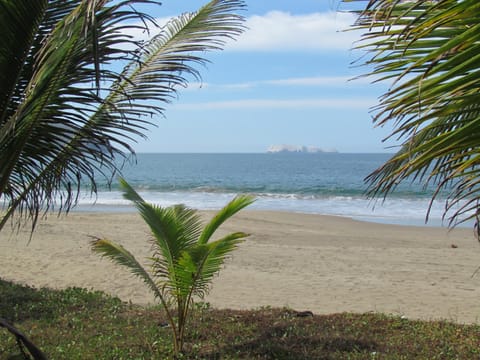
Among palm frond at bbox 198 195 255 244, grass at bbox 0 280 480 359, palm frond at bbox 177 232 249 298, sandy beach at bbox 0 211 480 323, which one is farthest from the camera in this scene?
sandy beach at bbox 0 211 480 323

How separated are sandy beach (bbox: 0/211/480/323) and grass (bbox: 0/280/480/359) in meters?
1.47

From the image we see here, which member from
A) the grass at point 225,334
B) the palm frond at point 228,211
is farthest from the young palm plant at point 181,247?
the grass at point 225,334

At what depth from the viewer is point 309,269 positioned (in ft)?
38.4

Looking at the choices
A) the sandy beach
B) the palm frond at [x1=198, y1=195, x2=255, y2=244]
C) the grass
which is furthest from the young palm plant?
the sandy beach

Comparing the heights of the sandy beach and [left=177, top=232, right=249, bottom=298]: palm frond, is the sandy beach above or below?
below

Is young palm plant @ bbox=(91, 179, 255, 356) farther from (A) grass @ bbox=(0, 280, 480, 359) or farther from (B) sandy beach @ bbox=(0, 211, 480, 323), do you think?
(B) sandy beach @ bbox=(0, 211, 480, 323)

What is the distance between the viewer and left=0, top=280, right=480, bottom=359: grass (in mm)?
5406

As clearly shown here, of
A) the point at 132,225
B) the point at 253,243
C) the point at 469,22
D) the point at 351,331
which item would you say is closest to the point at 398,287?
the point at 351,331

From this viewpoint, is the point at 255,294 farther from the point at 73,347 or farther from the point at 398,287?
the point at 73,347

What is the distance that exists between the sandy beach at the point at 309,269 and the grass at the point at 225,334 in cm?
147

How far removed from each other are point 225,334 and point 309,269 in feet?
19.2

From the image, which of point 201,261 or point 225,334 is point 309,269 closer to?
point 225,334

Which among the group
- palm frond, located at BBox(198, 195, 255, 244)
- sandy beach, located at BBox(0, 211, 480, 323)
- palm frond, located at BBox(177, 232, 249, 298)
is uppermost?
palm frond, located at BBox(198, 195, 255, 244)

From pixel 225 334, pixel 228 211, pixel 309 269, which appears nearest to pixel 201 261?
pixel 228 211
